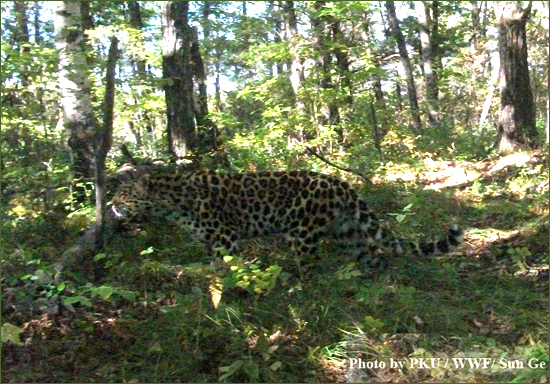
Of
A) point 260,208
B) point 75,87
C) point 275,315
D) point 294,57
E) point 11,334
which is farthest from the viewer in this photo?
point 294,57

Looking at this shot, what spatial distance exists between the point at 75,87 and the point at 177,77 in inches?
96.3

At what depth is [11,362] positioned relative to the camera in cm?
564

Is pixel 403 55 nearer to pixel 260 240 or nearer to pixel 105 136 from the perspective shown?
pixel 260 240

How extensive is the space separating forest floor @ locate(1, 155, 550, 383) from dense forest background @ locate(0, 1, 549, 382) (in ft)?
0.07

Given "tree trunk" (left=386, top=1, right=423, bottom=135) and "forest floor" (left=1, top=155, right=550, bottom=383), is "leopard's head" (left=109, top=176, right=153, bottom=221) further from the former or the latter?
"tree trunk" (left=386, top=1, right=423, bottom=135)

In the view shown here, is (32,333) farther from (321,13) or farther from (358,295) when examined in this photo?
(321,13)

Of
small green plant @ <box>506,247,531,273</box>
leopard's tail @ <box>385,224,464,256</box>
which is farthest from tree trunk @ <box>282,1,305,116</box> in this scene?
small green plant @ <box>506,247,531,273</box>

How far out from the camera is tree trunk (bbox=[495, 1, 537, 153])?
1187cm

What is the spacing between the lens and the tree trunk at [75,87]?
313 inches

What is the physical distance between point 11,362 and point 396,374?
10.6 ft

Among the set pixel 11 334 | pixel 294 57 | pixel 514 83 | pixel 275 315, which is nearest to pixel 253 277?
pixel 275 315

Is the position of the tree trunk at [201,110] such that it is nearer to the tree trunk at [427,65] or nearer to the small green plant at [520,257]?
the small green plant at [520,257]

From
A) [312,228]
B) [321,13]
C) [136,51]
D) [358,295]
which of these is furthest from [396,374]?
[321,13]

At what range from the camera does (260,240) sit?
8.36m
